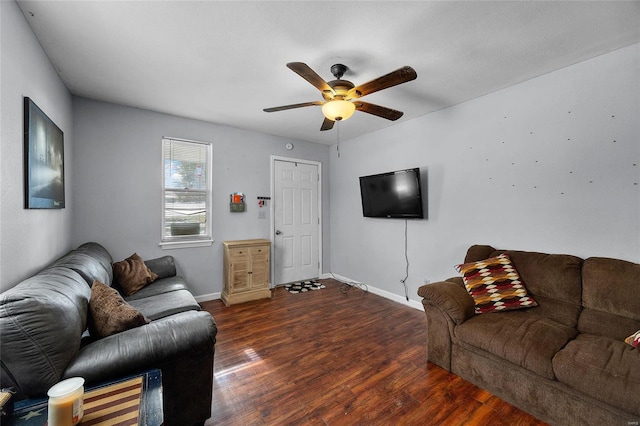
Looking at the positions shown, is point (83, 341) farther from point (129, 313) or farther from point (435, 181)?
point (435, 181)

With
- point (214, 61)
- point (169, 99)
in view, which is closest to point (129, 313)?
point (214, 61)

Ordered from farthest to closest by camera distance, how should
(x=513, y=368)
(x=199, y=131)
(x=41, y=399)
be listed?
(x=199, y=131) < (x=513, y=368) < (x=41, y=399)

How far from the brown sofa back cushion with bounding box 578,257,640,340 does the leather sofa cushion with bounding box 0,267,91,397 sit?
3.18 meters

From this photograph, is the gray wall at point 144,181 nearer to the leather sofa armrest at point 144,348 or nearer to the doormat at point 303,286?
the doormat at point 303,286

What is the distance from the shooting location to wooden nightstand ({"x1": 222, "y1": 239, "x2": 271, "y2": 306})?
3.64 metres

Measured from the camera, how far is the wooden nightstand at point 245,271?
143 inches

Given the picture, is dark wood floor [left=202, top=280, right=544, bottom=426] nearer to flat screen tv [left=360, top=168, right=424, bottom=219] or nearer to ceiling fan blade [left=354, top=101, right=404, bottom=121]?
flat screen tv [left=360, top=168, right=424, bottom=219]

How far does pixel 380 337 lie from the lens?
272 centimetres

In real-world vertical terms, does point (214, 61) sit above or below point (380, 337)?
above

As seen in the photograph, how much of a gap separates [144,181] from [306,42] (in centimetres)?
268

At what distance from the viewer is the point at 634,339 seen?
1.61 m

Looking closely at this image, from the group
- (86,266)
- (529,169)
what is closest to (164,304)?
(86,266)

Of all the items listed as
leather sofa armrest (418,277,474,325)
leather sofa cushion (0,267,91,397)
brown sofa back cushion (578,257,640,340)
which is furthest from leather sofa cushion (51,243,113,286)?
brown sofa back cushion (578,257,640,340)

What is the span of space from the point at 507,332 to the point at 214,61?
123 inches
